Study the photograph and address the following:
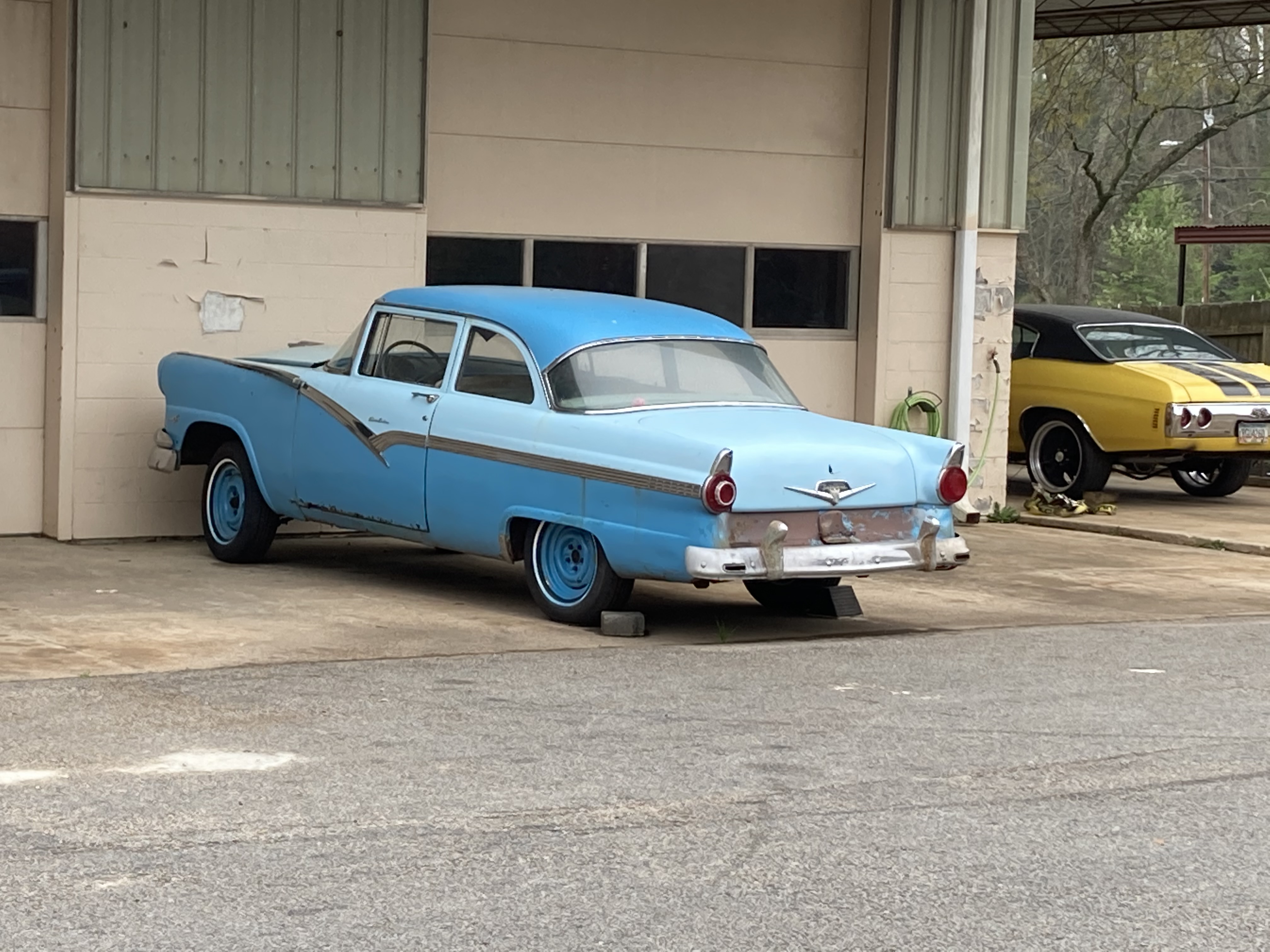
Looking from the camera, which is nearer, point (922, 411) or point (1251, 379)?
point (922, 411)

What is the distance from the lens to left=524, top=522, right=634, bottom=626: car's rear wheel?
9.80m

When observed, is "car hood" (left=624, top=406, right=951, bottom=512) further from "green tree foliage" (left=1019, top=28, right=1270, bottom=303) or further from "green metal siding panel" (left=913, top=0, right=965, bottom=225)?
"green tree foliage" (left=1019, top=28, right=1270, bottom=303)

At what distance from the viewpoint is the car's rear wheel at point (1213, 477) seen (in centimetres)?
1859

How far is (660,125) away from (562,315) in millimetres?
4948

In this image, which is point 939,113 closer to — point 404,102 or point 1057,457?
point 1057,457

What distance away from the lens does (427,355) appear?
11023 mm

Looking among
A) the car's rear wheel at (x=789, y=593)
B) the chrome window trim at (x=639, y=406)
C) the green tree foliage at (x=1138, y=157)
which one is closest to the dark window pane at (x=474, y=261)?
the chrome window trim at (x=639, y=406)

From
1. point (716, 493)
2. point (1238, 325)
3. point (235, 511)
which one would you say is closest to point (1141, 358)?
point (1238, 325)

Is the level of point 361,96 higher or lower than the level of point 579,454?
higher

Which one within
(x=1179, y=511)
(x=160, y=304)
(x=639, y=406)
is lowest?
(x=1179, y=511)

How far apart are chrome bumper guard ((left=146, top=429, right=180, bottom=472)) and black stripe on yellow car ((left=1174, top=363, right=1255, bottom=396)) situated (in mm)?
9184

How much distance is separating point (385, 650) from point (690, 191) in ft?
23.1

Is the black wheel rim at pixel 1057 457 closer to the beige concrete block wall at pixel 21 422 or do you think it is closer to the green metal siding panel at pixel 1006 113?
the green metal siding panel at pixel 1006 113

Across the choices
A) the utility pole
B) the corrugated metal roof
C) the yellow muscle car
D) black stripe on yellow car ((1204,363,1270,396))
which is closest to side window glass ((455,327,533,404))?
the yellow muscle car
